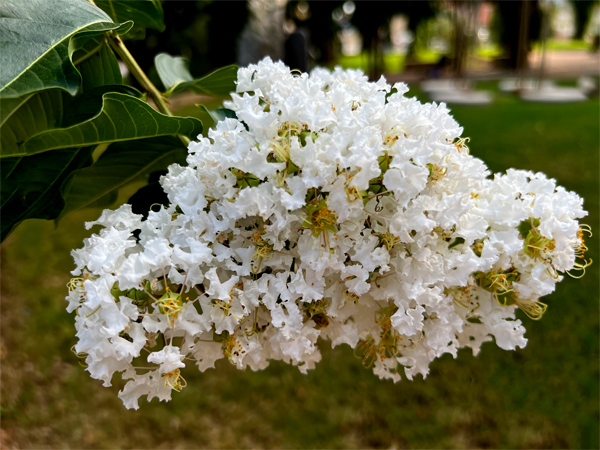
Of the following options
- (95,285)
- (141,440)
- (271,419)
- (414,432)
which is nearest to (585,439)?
(414,432)

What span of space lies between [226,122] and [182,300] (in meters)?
0.25

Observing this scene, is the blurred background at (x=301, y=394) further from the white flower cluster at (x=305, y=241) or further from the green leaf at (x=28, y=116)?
the white flower cluster at (x=305, y=241)

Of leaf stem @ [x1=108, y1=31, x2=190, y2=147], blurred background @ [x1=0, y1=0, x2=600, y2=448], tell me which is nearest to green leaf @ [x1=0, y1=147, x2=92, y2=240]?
leaf stem @ [x1=108, y1=31, x2=190, y2=147]

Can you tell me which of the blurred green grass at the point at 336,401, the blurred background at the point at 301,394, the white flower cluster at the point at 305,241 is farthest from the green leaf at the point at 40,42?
the blurred green grass at the point at 336,401

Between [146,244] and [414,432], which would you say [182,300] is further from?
[414,432]

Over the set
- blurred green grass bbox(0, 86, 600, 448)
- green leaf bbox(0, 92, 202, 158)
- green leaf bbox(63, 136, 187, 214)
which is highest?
green leaf bbox(0, 92, 202, 158)

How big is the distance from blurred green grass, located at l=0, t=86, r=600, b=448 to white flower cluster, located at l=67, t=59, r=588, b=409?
1.71 metres

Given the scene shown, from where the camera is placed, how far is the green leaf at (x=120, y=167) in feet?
2.82

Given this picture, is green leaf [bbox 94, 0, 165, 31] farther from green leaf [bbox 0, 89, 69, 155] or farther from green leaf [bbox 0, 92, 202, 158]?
green leaf [bbox 0, 92, 202, 158]

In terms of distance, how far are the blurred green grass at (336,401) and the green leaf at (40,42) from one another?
197cm

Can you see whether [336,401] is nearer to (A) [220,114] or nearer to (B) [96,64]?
(A) [220,114]

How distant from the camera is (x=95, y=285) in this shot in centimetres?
57

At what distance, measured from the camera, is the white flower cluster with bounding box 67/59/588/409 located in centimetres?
58

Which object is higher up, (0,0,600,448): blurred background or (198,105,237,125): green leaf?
(198,105,237,125): green leaf
